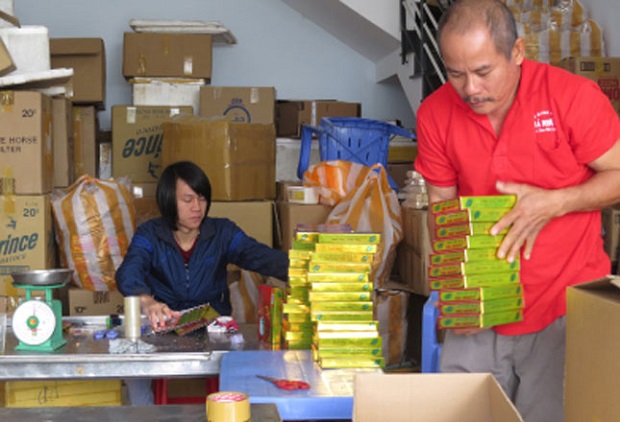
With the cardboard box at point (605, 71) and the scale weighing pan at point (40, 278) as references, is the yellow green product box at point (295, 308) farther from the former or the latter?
the cardboard box at point (605, 71)

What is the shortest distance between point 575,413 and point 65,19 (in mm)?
6051

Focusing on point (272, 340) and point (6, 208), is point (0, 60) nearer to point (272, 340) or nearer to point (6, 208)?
point (6, 208)

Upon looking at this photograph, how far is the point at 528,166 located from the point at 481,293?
0.33m

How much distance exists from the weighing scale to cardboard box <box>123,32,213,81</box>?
3.32 metres

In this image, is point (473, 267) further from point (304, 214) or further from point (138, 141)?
point (138, 141)

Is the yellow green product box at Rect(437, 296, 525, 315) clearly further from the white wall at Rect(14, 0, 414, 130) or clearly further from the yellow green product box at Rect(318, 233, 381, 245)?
the white wall at Rect(14, 0, 414, 130)

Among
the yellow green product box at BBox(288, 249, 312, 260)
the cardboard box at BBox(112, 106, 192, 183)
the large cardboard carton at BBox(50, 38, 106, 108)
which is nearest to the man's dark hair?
the yellow green product box at BBox(288, 249, 312, 260)

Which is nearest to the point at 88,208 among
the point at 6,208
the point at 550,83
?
the point at 6,208

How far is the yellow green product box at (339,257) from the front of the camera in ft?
7.20

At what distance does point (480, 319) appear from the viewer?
1.67m

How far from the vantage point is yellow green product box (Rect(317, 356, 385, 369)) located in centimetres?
208

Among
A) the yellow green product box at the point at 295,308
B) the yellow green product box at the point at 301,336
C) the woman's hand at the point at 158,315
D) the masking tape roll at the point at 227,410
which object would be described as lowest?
the woman's hand at the point at 158,315

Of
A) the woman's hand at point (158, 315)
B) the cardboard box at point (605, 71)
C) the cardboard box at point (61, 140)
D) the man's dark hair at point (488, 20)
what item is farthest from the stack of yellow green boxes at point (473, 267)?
the cardboard box at point (61, 140)

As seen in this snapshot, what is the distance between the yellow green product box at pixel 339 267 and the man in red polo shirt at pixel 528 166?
0.35 metres
